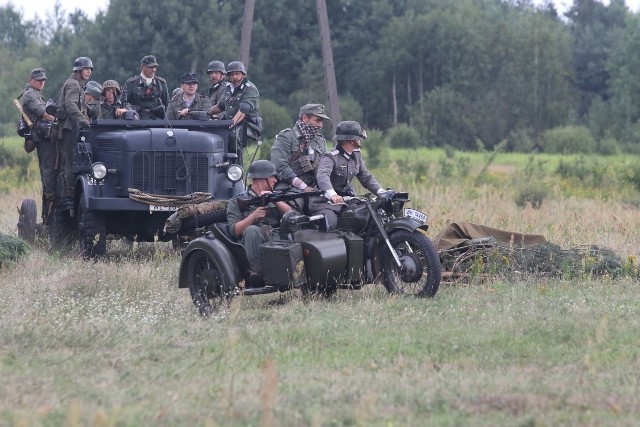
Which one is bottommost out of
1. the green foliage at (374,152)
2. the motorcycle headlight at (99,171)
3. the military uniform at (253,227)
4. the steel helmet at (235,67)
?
the green foliage at (374,152)

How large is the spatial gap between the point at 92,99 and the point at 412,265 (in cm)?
641

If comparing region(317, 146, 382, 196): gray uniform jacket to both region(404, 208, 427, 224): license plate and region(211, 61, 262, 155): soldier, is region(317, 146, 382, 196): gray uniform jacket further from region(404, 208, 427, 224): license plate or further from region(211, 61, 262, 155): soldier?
region(211, 61, 262, 155): soldier

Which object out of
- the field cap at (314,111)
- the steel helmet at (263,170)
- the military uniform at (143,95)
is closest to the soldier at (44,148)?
the military uniform at (143,95)

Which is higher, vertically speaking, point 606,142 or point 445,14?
point 445,14

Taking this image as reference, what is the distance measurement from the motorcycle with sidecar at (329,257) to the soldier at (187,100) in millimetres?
5227

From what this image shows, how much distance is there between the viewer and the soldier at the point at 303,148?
13156 mm

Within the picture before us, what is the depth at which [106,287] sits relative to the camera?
1258 cm

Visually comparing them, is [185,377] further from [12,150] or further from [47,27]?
[47,27]

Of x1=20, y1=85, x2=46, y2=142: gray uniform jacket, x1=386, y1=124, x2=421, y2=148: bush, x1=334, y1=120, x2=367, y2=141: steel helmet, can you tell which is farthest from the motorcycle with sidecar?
x1=386, y1=124, x2=421, y2=148: bush

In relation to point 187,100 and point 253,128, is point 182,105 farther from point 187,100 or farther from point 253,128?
point 253,128

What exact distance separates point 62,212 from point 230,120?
7.88ft

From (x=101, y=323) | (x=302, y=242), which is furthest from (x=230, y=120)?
(x=101, y=323)

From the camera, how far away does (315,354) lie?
9086mm

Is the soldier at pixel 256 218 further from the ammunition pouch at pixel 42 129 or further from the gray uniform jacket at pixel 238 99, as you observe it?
the ammunition pouch at pixel 42 129
